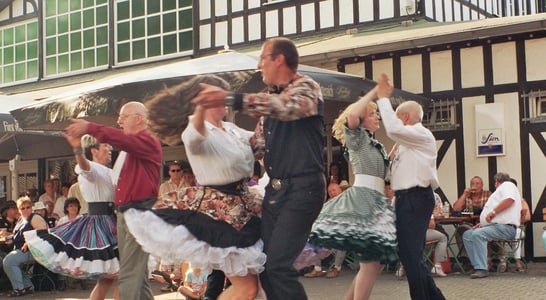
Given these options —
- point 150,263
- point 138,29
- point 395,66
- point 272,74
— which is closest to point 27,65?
point 138,29

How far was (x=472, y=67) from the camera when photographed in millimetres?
13445

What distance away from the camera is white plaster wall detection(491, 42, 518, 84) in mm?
13039

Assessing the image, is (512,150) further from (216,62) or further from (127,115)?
(127,115)

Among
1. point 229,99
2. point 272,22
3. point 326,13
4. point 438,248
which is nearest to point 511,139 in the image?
point 438,248

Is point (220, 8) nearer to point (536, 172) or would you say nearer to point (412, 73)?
point (412, 73)

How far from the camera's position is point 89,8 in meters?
22.2

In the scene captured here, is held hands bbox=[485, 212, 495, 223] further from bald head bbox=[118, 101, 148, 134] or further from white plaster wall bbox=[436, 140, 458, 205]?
bald head bbox=[118, 101, 148, 134]

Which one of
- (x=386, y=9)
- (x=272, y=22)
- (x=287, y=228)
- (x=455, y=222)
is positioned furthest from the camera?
(x=272, y=22)

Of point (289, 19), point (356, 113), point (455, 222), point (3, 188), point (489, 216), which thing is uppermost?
point (289, 19)

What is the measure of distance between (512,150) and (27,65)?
50.9 feet

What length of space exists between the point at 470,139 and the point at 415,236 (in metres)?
7.68

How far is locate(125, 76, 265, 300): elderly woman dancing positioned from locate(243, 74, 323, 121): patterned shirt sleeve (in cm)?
33

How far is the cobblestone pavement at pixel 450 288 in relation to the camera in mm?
8844

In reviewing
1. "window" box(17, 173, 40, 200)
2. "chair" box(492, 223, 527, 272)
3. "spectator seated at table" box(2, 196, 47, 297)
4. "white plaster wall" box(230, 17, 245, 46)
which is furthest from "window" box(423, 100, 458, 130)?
"window" box(17, 173, 40, 200)
